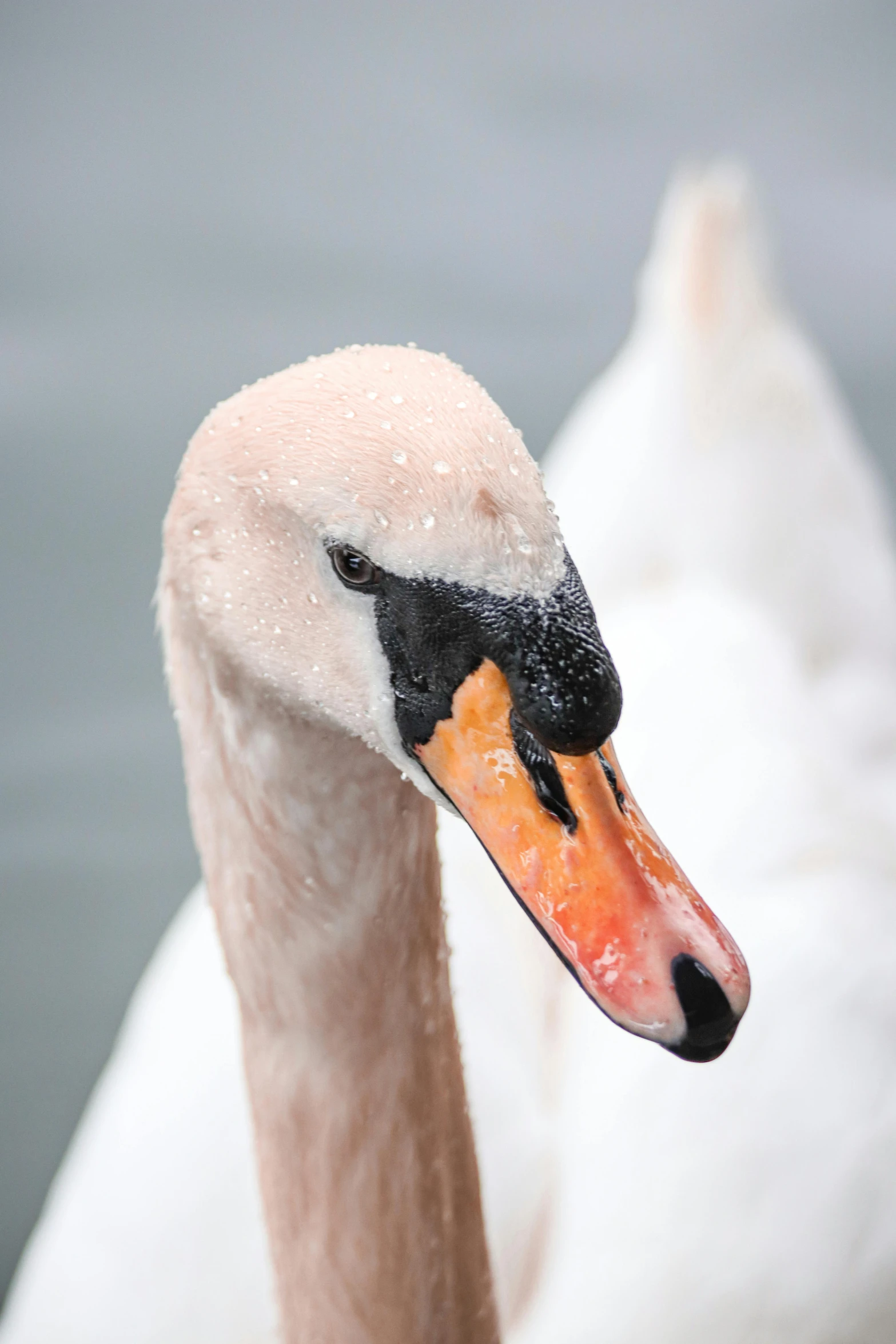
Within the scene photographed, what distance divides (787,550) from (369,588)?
4.20 feet

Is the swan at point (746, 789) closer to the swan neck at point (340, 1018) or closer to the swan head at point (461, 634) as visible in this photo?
the swan neck at point (340, 1018)

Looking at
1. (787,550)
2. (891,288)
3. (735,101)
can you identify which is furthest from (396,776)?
(735,101)

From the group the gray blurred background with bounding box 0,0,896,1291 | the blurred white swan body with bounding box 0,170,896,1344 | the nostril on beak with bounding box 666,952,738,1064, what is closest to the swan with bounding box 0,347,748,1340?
the nostril on beak with bounding box 666,952,738,1064

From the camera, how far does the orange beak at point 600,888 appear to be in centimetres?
83

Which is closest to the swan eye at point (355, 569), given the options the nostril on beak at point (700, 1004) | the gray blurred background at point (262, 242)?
the nostril on beak at point (700, 1004)

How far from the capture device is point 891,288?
10.2 feet

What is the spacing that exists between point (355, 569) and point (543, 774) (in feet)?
0.50

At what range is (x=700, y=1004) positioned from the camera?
2.73 feet

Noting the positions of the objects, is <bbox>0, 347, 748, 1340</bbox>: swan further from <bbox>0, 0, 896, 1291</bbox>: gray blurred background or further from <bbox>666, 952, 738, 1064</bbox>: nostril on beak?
<bbox>0, 0, 896, 1291</bbox>: gray blurred background

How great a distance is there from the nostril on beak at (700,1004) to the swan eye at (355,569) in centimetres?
26

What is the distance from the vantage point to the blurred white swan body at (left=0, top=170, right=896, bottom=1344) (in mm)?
1460

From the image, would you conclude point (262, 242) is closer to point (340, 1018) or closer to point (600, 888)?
point (340, 1018)

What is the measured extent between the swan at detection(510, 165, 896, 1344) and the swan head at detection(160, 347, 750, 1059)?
2.32 ft

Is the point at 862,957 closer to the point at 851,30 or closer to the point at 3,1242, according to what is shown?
the point at 3,1242
